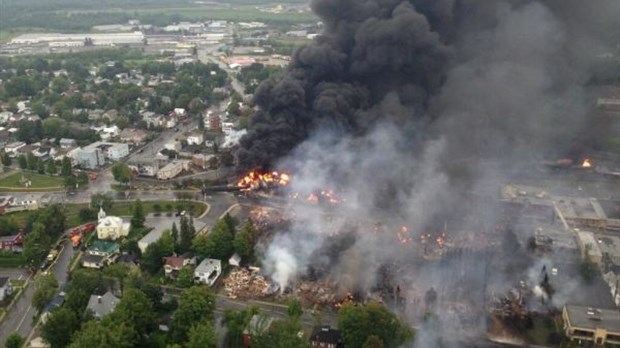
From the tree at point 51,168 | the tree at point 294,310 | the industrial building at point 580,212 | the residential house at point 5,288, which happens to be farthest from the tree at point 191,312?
the tree at point 51,168

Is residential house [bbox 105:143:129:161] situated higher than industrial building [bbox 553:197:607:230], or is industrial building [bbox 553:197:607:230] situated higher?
residential house [bbox 105:143:129:161]

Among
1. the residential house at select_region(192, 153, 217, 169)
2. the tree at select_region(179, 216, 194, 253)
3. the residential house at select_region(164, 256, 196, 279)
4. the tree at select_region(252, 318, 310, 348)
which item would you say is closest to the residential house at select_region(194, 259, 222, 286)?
the residential house at select_region(164, 256, 196, 279)

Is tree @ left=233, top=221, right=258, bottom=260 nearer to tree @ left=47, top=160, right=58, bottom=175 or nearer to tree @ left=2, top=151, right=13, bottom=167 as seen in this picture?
tree @ left=47, top=160, right=58, bottom=175

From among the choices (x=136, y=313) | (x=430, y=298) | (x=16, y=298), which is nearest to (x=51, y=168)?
(x=16, y=298)

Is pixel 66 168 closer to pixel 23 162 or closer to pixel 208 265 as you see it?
pixel 23 162

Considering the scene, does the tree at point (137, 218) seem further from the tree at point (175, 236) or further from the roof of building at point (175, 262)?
the roof of building at point (175, 262)

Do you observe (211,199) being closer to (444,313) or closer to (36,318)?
(36,318)

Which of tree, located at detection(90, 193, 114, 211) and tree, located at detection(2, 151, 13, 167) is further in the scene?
tree, located at detection(2, 151, 13, 167)
